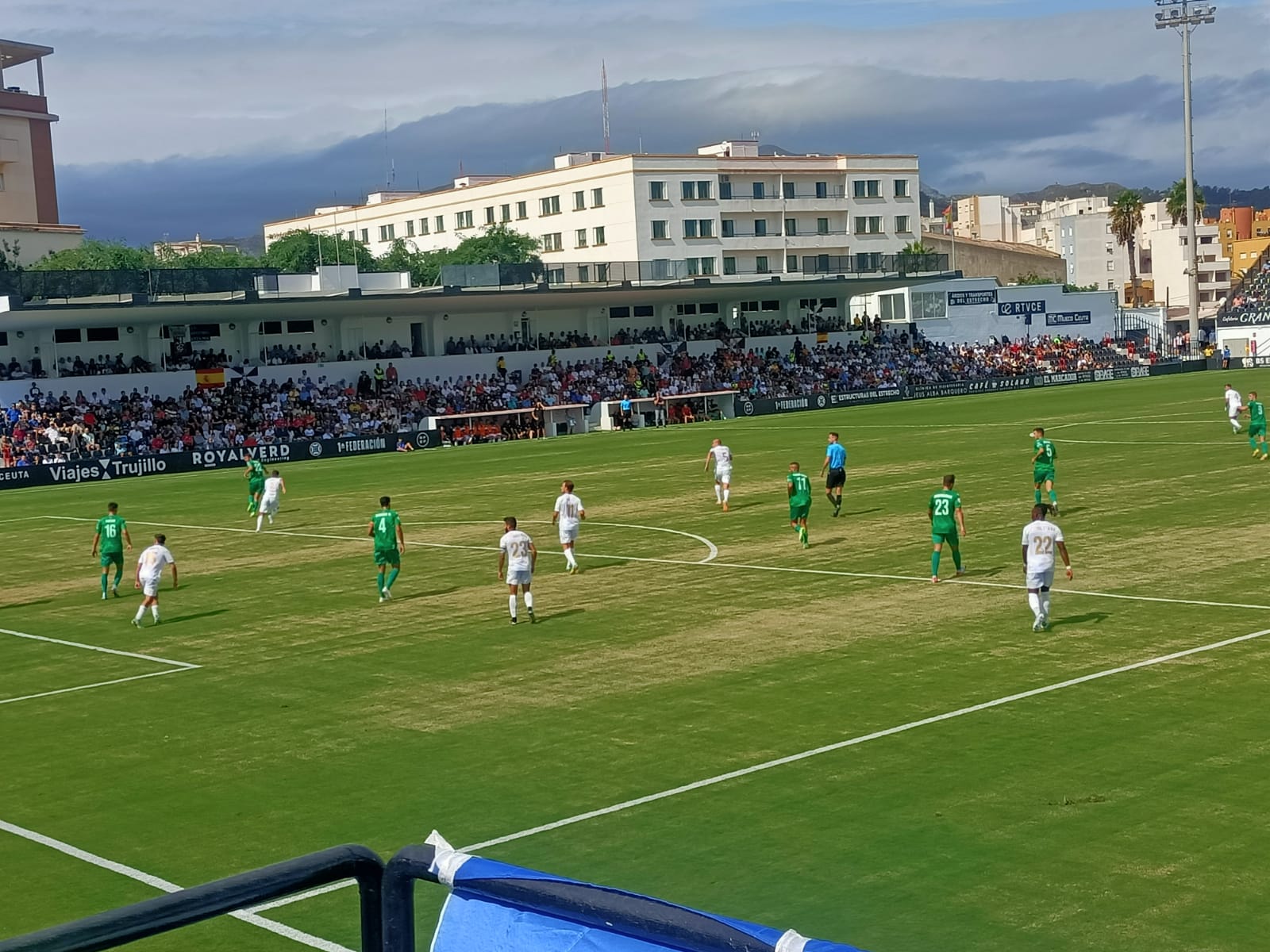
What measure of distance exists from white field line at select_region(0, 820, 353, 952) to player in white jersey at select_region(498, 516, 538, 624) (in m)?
9.19

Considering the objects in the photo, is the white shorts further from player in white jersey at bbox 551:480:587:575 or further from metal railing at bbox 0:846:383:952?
metal railing at bbox 0:846:383:952

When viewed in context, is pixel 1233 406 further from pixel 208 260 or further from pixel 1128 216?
pixel 208 260

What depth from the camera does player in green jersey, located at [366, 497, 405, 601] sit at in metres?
24.8

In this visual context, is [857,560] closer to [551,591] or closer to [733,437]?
[551,591]

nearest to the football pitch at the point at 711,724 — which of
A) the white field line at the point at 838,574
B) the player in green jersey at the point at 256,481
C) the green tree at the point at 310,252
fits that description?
the white field line at the point at 838,574

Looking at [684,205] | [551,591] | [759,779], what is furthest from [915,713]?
[684,205]

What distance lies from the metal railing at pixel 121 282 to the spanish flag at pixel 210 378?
4.01 metres

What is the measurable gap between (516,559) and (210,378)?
52.8 meters

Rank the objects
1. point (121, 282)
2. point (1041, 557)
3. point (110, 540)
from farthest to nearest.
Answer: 1. point (121, 282)
2. point (110, 540)
3. point (1041, 557)

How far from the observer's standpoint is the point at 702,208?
372 ft

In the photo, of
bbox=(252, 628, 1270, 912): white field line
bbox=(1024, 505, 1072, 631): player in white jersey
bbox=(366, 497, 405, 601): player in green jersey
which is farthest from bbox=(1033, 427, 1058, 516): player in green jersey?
bbox=(366, 497, 405, 601): player in green jersey

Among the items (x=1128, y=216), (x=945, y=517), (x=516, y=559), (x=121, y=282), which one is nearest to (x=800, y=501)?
(x=945, y=517)

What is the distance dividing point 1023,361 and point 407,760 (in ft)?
295

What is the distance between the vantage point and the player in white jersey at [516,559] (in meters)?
21.9
